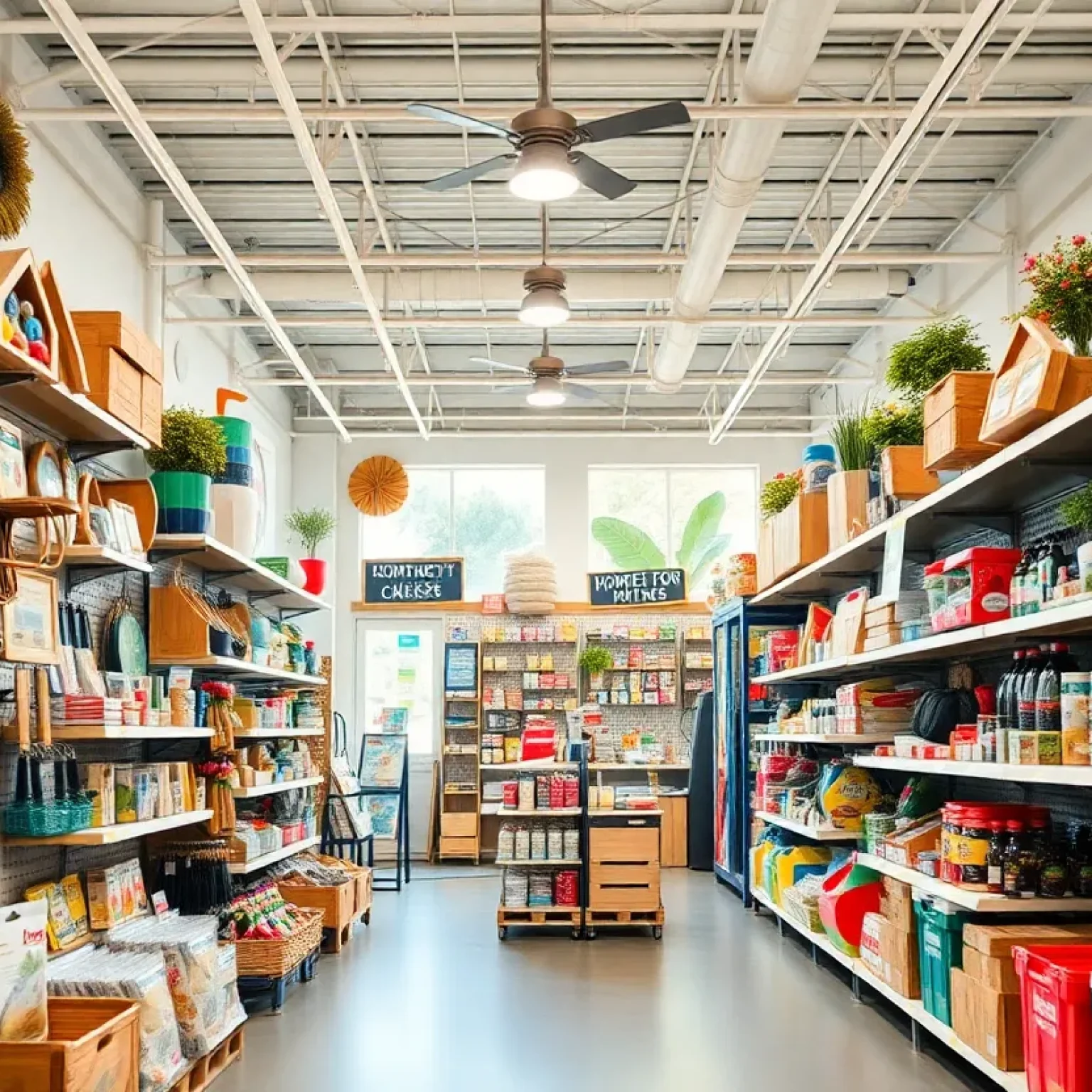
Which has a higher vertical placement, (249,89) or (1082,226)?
(249,89)

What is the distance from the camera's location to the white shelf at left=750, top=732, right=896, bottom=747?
6.82 m

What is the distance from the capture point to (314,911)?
24.9 feet

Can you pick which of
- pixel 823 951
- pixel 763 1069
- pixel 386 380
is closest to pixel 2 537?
pixel 763 1069

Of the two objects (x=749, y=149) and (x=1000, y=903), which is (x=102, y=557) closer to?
(x=1000, y=903)

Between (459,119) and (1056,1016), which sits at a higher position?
(459,119)

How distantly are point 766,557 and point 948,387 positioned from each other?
15.1 ft

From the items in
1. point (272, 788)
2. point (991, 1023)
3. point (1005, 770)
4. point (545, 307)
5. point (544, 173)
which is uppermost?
point (545, 307)

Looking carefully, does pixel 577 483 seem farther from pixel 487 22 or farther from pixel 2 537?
pixel 2 537

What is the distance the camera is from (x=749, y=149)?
7.39 meters

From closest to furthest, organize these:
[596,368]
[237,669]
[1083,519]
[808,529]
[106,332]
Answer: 1. [1083,519]
2. [106,332]
3. [237,669]
4. [808,529]
5. [596,368]

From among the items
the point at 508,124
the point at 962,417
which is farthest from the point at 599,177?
the point at 508,124

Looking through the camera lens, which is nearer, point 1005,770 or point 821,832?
point 1005,770

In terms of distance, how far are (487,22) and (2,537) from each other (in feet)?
12.0

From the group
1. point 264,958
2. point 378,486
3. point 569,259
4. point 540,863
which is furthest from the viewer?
point 378,486
